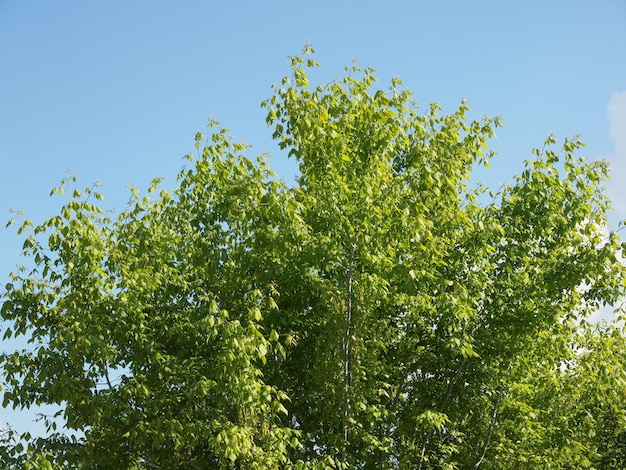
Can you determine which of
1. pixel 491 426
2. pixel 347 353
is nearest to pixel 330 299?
pixel 347 353

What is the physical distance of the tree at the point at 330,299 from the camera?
9266 mm

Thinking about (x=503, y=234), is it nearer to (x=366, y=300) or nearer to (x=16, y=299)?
(x=366, y=300)

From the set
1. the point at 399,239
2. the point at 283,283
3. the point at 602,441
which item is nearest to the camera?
the point at 399,239

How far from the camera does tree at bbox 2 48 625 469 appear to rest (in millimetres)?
9266

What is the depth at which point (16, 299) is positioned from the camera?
985 cm

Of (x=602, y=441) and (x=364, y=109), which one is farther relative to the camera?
(x=602, y=441)

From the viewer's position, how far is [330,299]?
958 centimetres

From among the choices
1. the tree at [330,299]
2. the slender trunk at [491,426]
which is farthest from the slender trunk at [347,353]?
the slender trunk at [491,426]

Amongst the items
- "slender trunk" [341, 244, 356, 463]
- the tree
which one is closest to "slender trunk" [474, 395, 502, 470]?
the tree

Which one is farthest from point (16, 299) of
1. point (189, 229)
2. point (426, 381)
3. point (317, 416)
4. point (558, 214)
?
point (558, 214)

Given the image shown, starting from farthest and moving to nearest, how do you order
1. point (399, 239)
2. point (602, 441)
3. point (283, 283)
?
point (602, 441) < point (283, 283) < point (399, 239)

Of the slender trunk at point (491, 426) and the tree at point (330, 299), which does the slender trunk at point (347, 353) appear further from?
Answer: the slender trunk at point (491, 426)

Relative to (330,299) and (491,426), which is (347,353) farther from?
(491,426)

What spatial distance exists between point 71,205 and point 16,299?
4.62 feet
